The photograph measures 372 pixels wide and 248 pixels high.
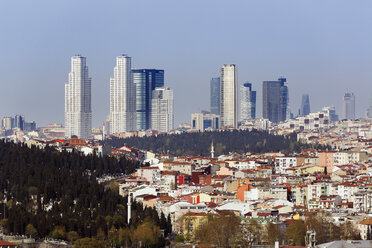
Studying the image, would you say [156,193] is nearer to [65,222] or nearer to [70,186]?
[70,186]

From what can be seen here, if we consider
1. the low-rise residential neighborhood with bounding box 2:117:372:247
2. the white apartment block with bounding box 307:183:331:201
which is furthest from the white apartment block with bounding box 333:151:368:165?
the white apartment block with bounding box 307:183:331:201

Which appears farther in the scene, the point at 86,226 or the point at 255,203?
the point at 255,203

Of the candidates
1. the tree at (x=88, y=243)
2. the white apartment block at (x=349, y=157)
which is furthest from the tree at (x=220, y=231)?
the white apartment block at (x=349, y=157)

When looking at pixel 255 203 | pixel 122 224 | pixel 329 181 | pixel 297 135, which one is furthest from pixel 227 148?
pixel 122 224

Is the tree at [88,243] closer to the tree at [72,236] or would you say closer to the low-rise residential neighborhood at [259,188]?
the tree at [72,236]

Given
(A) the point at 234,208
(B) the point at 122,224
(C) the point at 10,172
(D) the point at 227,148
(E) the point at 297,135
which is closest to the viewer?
(B) the point at 122,224

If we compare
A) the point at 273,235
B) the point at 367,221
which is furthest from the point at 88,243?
the point at 367,221
